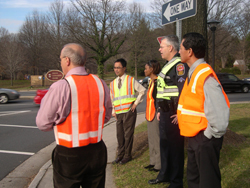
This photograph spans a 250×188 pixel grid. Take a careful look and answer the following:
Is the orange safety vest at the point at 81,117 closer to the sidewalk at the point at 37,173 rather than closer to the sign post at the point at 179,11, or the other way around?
the sidewalk at the point at 37,173

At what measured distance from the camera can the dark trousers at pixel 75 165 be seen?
207 centimetres

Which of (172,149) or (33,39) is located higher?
(33,39)

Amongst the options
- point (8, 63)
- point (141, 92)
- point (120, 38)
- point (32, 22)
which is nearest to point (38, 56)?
point (32, 22)

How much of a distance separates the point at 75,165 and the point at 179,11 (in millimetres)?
3281

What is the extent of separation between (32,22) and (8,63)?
1788 cm

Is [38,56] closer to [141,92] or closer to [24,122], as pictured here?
[24,122]

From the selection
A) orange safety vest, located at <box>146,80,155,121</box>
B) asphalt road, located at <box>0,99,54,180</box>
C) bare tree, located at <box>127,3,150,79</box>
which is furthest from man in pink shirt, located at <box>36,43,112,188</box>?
bare tree, located at <box>127,3,150,79</box>

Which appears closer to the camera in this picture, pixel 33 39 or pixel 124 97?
pixel 124 97

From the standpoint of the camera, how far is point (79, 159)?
6.83 ft

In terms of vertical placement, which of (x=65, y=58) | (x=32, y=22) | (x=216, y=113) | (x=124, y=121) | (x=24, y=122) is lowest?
(x=24, y=122)

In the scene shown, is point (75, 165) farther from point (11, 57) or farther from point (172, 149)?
point (11, 57)

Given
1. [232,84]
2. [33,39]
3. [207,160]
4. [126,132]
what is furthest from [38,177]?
[33,39]

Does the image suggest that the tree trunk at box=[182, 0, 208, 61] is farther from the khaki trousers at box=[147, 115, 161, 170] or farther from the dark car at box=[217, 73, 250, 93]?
the dark car at box=[217, 73, 250, 93]

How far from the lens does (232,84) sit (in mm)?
18984
